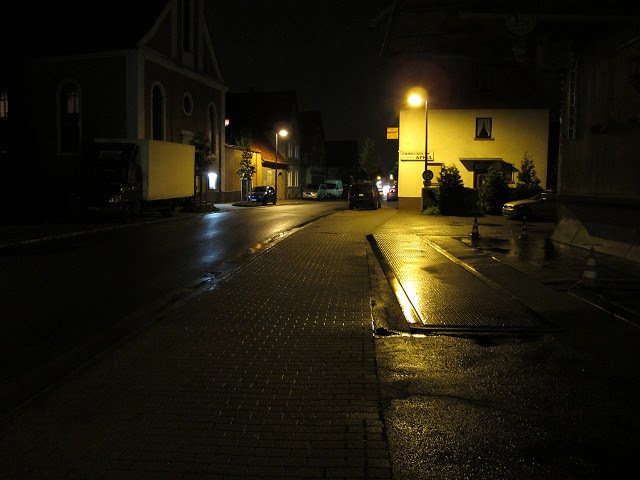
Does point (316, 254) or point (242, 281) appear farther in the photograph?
point (316, 254)

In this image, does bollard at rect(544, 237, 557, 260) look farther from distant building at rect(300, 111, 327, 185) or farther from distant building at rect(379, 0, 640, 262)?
distant building at rect(300, 111, 327, 185)

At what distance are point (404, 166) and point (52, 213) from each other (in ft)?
71.2

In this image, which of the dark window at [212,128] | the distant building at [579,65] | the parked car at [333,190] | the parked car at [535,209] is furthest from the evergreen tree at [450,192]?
the parked car at [333,190]

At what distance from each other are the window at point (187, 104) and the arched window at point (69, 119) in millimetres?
6892

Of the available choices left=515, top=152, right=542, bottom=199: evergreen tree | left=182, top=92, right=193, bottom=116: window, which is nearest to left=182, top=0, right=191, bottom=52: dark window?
left=182, top=92, right=193, bottom=116: window

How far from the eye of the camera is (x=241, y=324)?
27.1 ft

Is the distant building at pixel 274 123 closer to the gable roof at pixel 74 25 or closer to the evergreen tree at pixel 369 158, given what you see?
the gable roof at pixel 74 25

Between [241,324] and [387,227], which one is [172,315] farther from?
[387,227]

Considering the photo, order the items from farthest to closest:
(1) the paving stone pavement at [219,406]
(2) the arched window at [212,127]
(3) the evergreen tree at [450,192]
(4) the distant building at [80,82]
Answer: (2) the arched window at [212,127]
(4) the distant building at [80,82]
(3) the evergreen tree at [450,192]
(1) the paving stone pavement at [219,406]

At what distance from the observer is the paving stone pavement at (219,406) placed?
419 cm

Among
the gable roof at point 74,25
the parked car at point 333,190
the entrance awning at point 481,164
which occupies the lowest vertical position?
the parked car at point 333,190

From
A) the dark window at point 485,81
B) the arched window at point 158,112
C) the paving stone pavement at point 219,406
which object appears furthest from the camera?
Answer: the dark window at point 485,81

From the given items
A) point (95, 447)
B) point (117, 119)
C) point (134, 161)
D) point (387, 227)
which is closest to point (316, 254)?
point (387, 227)

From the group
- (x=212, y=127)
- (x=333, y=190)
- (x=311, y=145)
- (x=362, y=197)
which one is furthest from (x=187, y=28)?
(x=311, y=145)
